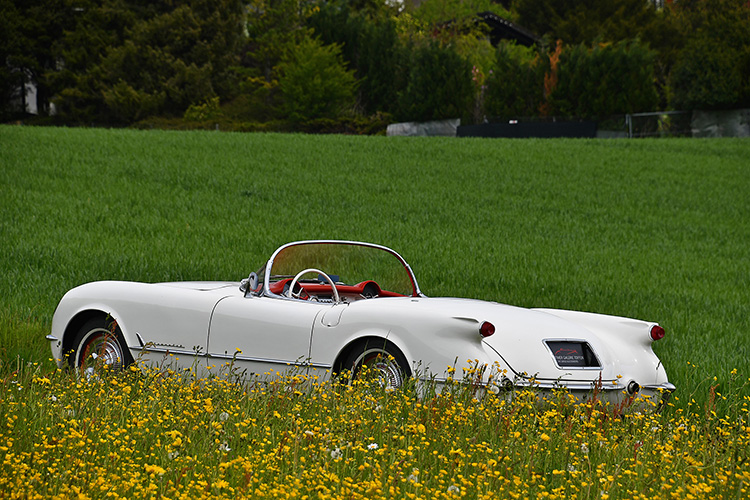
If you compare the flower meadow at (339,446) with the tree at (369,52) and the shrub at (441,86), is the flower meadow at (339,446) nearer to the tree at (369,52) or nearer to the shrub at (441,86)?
the shrub at (441,86)

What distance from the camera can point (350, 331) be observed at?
5.41m

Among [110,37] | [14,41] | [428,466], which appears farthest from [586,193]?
[14,41]

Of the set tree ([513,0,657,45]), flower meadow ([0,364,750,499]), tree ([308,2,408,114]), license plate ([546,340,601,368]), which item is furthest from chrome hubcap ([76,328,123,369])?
tree ([513,0,657,45])

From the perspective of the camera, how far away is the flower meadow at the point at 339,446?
336 cm

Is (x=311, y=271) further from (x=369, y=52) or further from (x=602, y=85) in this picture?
(x=369, y=52)

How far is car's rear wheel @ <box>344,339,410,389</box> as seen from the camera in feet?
17.1

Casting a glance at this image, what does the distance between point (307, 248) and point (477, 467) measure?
11.0 feet

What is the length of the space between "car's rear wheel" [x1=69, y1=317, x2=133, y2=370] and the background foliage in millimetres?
32969

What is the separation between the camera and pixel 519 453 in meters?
4.03

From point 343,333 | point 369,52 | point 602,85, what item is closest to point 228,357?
point 343,333

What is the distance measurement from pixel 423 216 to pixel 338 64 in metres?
26.5

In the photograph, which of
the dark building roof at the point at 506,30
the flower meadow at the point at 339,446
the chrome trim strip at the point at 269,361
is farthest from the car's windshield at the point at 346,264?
the dark building roof at the point at 506,30

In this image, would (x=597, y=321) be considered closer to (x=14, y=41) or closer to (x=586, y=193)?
(x=586, y=193)

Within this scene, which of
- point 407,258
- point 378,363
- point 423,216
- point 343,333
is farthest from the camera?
point 423,216
